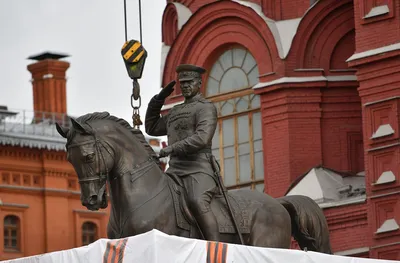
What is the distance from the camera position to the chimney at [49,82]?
251ft

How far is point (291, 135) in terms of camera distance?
44906mm

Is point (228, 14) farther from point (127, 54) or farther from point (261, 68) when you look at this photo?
point (127, 54)

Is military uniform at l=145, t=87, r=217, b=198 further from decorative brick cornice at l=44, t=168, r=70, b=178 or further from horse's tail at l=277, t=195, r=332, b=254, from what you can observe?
decorative brick cornice at l=44, t=168, r=70, b=178

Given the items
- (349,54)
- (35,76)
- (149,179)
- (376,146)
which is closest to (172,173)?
(149,179)

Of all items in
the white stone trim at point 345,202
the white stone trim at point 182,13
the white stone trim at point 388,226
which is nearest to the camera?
the white stone trim at point 388,226

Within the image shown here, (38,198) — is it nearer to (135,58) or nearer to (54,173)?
(54,173)

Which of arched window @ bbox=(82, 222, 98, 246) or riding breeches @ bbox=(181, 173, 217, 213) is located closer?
riding breeches @ bbox=(181, 173, 217, 213)

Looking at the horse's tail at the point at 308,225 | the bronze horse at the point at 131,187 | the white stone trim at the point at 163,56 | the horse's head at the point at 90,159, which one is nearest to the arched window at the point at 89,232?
the white stone trim at the point at 163,56

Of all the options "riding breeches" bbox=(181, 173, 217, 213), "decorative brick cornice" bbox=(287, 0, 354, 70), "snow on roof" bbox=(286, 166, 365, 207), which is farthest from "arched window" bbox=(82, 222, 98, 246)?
"riding breeches" bbox=(181, 173, 217, 213)

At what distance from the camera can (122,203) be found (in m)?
28.8

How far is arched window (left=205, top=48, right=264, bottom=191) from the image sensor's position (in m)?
46.3

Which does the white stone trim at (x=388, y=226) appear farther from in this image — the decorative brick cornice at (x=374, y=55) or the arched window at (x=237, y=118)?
the arched window at (x=237, y=118)

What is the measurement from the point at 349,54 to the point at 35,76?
1334 inches

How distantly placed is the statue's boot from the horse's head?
132 centimetres
